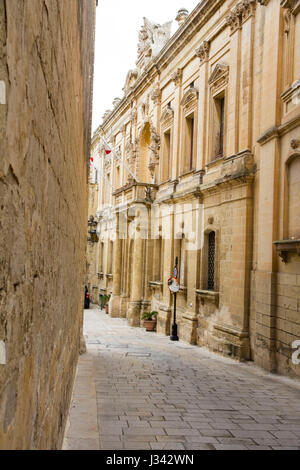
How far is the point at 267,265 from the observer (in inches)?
456

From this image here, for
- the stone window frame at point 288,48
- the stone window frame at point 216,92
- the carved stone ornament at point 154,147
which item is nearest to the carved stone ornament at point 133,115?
the carved stone ornament at point 154,147

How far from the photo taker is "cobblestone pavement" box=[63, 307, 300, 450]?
578 cm

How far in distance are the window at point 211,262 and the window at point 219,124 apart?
2.98 metres

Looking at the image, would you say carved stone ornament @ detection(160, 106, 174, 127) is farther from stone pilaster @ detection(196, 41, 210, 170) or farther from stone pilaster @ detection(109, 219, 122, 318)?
stone pilaster @ detection(109, 219, 122, 318)

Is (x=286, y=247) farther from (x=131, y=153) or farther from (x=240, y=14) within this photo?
(x=131, y=153)

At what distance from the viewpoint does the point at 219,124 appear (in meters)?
16.6

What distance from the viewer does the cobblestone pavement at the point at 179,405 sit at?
19.0ft

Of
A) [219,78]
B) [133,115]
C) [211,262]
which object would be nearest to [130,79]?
[133,115]

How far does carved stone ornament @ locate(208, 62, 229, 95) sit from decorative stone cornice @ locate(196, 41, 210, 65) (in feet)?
3.96

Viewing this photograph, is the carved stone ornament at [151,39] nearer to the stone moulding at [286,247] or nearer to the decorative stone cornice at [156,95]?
the decorative stone cornice at [156,95]

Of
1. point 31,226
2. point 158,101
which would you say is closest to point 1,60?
point 31,226

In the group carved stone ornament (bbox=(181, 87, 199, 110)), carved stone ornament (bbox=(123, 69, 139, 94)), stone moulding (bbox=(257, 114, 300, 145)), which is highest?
carved stone ornament (bbox=(123, 69, 139, 94))

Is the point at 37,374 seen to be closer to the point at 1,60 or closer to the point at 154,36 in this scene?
the point at 1,60

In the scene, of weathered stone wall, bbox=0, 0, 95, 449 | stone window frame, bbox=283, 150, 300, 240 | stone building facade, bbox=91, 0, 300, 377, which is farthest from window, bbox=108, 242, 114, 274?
weathered stone wall, bbox=0, 0, 95, 449
